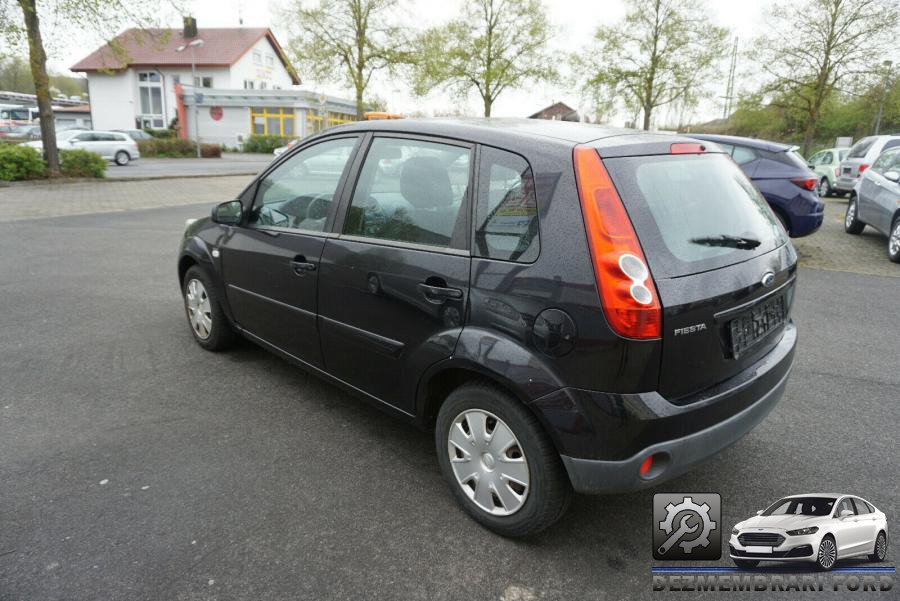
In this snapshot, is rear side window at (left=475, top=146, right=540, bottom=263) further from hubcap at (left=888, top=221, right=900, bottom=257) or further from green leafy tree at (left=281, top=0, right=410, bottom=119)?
green leafy tree at (left=281, top=0, right=410, bottom=119)

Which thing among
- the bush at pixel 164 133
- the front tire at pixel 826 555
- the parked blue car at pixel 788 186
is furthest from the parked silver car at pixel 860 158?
the bush at pixel 164 133

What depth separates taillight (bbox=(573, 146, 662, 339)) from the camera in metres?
2.17

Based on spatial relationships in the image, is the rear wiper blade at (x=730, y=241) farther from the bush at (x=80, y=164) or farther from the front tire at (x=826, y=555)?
the bush at (x=80, y=164)

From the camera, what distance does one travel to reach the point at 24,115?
46562 mm

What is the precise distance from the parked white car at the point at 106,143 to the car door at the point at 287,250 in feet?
97.1

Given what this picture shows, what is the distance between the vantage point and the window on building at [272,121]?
50625 mm

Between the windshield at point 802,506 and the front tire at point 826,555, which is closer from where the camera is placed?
the front tire at point 826,555

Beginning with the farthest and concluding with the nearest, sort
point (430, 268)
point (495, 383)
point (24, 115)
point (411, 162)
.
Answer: point (24, 115)
point (411, 162)
point (430, 268)
point (495, 383)

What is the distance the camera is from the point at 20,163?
17375 millimetres

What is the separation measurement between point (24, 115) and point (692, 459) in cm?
5710

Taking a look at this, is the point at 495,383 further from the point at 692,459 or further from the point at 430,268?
the point at 692,459

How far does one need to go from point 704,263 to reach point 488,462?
1.19 metres

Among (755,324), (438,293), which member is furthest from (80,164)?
(755,324)

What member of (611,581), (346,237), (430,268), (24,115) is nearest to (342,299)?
(346,237)
